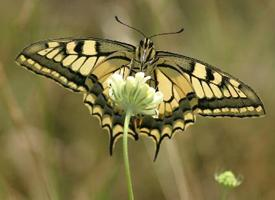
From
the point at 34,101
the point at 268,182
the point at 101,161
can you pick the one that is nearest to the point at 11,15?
the point at 34,101

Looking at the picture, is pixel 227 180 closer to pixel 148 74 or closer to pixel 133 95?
pixel 148 74

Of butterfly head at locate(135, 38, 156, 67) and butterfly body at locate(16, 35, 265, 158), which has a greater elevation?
butterfly head at locate(135, 38, 156, 67)

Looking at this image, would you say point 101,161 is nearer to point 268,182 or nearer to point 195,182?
point 195,182

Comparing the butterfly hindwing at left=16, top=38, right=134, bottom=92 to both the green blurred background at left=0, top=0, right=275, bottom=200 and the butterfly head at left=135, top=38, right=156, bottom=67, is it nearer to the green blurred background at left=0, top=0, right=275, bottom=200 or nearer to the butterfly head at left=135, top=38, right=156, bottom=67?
the butterfly head at left=135, top=38, right=156, bottom=67

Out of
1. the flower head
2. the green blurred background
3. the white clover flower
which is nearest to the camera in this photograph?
the white clover flower

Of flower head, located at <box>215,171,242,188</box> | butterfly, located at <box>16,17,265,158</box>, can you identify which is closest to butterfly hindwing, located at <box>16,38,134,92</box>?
butterfly, located at <box>16,17,265,158</box>

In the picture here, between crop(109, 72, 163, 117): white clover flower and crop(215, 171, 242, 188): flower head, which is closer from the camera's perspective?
crop(109, 72, 163, 117): white clover flower

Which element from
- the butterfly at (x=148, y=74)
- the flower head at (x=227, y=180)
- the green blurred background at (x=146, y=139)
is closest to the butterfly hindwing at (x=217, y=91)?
the butterfly at (x=148, y=74)

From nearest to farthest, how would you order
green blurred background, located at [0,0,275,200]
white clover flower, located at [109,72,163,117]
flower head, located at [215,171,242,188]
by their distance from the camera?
white clover flower, located at [109,72,163,117], flower head, located at [215,171,242,188], green blurred background, located at [0,0,275,200]
